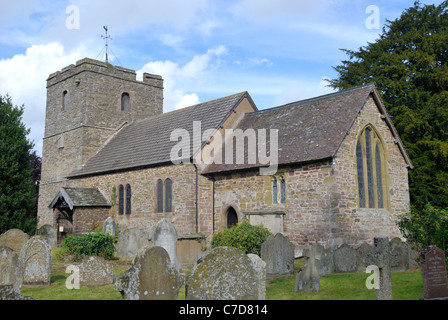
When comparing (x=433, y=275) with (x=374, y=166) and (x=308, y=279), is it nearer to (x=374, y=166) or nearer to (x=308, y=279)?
(x=308, y=279)

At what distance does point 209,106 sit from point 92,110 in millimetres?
10162

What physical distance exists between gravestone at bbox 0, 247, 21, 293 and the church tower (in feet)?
65.2

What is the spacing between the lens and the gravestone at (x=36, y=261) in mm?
13070

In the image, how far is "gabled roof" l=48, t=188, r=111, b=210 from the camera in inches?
1031

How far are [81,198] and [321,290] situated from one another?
18.8m

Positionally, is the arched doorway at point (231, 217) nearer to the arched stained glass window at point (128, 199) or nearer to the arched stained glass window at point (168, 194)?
the arched stained glass window at point (168, 194)

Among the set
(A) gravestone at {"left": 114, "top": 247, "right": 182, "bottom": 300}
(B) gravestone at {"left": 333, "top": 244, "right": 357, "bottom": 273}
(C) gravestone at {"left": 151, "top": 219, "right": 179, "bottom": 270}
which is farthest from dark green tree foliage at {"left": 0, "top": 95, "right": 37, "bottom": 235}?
(A) gravestone at {"left": 114, "top": 247, "right": 182, "bottom": 300}

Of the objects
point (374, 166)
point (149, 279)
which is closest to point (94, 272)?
point (149, 279)

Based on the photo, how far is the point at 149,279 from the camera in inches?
308

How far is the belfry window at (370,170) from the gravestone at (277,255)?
596 cm

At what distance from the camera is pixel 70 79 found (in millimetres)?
33750

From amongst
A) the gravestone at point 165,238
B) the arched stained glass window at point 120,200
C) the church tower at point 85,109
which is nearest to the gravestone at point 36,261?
the gravestone at point 165,238

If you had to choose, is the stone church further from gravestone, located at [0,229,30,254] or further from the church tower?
gravestone, located at [0,229,30,254]
